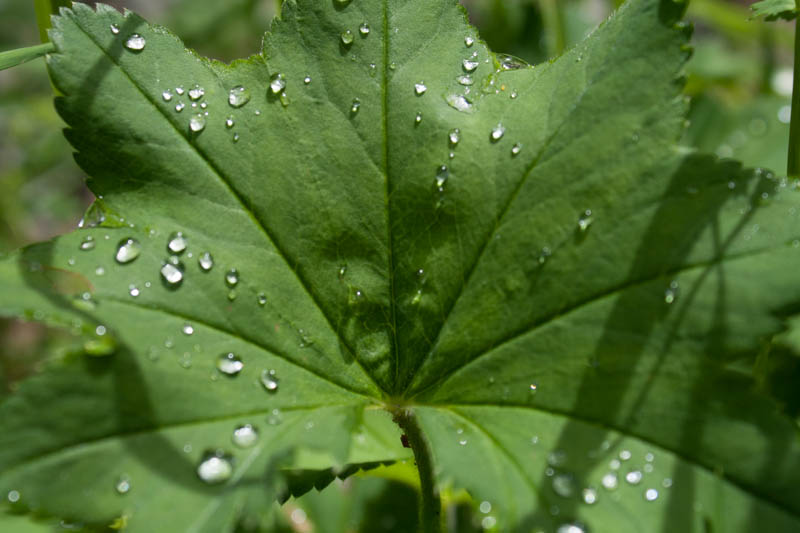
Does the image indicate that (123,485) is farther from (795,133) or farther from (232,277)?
(795,133)

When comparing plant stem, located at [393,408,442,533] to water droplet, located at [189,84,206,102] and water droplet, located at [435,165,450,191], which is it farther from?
water droplet, located at [189,84,206,102]

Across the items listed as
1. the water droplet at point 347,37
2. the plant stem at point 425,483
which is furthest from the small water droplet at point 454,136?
the plant stem at point 425,483

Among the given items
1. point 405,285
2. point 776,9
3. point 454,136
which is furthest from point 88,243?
point 776,9

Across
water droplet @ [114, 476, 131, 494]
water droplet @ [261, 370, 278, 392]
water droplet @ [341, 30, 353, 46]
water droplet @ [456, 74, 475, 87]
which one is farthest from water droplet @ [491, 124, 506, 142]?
water droplet @ [114, 476, 131, 494]

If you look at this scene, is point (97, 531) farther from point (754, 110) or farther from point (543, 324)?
point (754, 110)

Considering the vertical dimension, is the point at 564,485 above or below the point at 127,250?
above

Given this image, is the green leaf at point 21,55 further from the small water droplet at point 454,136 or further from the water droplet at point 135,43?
the small water droplet at point 454,136

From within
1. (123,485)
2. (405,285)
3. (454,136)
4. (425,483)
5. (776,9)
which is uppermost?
(776,9)
